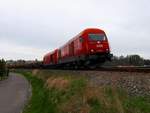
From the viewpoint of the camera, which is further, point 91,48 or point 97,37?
point 97,37

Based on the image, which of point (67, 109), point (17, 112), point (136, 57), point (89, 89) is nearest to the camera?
point (67, 109)

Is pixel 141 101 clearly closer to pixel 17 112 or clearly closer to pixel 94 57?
pixel 17 112

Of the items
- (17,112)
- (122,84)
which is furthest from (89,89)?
(17,112)

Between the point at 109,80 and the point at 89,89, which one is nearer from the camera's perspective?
the point at 89,89

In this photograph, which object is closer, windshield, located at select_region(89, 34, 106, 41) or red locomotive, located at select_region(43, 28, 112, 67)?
red locomotive, located at select_region(43, 28, 112, 67)

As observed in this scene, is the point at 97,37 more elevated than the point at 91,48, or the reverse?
the point at 97,37

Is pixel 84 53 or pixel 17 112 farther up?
pixel 84 53

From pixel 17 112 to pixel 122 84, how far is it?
7.55 m

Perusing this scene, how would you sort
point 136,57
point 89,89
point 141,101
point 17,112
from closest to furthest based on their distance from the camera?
point 141,101 → point 89,89 → point 17,112 → point 136,57

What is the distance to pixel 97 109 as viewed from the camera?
14.3 m

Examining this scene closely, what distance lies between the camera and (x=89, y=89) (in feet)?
55.4

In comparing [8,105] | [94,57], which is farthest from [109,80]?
[94,57]

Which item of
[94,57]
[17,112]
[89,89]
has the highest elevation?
[94,57]

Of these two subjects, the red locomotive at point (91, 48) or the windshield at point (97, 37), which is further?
the windshield at point (97, 37)
